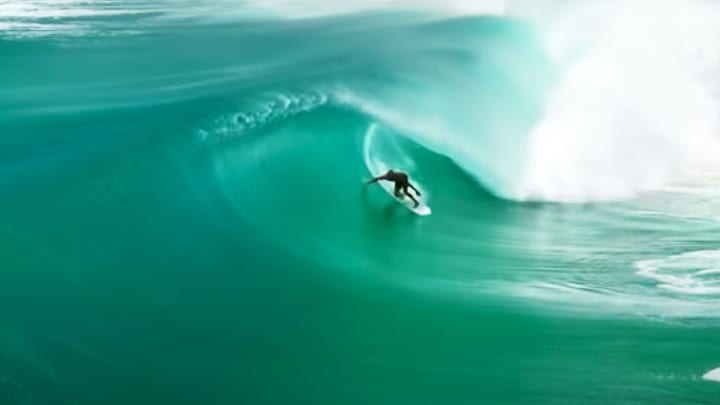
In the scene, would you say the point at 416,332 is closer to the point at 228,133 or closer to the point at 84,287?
the point at 84,287

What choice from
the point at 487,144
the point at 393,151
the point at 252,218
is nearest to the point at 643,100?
the point at 487,144

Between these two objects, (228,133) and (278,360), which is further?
(228,133)

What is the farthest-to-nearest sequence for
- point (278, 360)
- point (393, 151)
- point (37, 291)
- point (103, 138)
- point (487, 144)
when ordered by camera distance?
1. point (487, 144)
2. point (393, 151)
3. point (103, 138)
4. point (37, 291)
5. point (278, 360)

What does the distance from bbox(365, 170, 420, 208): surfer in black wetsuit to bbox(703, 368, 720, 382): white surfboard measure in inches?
95.4

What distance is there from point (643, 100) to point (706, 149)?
0.79 meters

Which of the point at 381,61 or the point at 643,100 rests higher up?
the point at 643,100

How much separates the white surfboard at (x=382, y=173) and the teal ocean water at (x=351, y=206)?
5 centimetres

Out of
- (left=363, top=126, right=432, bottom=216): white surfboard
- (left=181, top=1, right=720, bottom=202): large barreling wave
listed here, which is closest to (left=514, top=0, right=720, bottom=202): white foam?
(left=181, top=1, right=720, bottom=202): large barreling wave

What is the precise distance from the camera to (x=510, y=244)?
5.94 m

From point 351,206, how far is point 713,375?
2.63m

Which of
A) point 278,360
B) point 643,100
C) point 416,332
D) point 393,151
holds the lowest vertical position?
point 278,360

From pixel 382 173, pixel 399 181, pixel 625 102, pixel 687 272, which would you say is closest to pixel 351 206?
pixel 399 181

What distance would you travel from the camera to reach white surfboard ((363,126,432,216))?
6312 millimetres

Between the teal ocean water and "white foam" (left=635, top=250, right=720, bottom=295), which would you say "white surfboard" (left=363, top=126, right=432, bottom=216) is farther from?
"white foam" (left=635, top=250, right=720, bottom=295)
